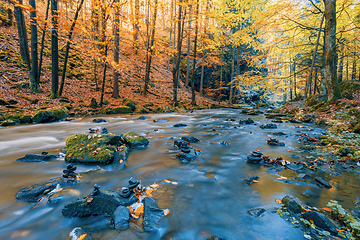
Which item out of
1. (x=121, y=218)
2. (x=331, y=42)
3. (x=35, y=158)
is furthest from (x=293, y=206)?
(x=331, y=42)

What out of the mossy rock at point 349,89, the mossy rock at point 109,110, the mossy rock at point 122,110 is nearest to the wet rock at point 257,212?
the mossy rock at point 349,89

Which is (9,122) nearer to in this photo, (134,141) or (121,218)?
(134,141)

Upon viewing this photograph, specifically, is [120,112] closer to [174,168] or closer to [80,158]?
[80,158]

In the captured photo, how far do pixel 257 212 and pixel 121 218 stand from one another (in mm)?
1910

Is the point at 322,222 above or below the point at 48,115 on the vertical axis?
below

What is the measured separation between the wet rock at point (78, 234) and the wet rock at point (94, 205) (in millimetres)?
260

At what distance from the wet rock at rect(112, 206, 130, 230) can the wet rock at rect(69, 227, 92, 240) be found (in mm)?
314

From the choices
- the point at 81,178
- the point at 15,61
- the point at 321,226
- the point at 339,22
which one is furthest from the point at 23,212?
the point at 339,22

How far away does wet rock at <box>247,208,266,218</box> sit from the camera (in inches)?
87.9

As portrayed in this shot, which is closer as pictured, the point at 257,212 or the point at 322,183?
the point at 257,212

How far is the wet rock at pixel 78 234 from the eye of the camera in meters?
1.76

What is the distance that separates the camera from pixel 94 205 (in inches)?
86.0

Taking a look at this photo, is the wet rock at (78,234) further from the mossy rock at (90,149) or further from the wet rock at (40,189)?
the mossy rock at (90,149)

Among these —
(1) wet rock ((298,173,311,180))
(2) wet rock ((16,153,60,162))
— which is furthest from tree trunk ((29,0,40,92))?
(1) wet rock ((298,173,311,180))
